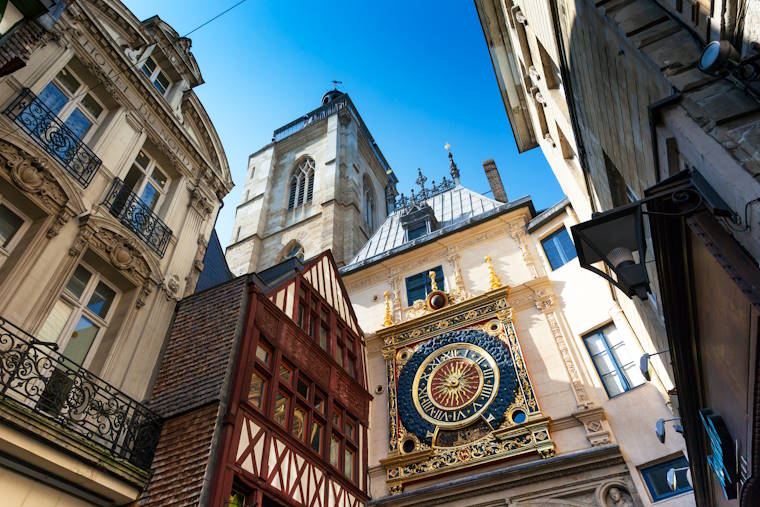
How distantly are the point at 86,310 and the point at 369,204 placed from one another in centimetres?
3483

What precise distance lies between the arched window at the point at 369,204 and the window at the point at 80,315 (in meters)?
30.6

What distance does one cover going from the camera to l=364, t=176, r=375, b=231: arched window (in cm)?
4023

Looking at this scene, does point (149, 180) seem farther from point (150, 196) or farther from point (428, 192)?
point (428, 192)

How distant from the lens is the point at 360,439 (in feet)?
36.3

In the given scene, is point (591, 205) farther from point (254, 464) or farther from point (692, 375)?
point (254, 464)

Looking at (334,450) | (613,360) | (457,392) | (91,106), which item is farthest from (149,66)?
(613,360)

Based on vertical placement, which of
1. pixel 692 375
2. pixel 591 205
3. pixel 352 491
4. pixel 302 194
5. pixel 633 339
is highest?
pixel 302 194

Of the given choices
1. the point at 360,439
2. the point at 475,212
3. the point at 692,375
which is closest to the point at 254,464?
the point at 360,439

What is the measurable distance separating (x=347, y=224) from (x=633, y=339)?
23.5 m

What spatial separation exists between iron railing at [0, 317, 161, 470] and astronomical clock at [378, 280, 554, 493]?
7.48m

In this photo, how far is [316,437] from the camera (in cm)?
953

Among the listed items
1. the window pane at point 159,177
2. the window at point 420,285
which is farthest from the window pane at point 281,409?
the window at point 420,285

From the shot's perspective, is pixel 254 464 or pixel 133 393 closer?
pixel 254 464

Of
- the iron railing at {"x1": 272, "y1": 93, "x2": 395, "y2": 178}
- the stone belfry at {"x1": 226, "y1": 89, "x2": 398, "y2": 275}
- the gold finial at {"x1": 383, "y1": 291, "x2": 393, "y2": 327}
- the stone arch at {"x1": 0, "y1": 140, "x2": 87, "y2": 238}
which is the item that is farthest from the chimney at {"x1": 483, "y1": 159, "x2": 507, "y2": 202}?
the iron railing at {"x1": 272, "y1": 93, "x2": 395, "y2": 178}
